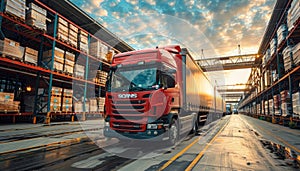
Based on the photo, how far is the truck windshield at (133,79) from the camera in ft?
19.5

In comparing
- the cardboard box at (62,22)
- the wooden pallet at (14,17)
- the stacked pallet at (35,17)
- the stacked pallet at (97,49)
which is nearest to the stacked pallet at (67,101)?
the stacked pallet at (97,49)

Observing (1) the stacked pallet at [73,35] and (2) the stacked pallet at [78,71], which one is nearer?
(1) the stacked pallet at [73,35]

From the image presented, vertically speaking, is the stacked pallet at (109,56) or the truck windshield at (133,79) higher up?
the stacked pallet at (109,56)

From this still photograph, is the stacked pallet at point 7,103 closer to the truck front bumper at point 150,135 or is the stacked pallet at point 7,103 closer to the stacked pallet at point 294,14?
the truck front bumper at point 150,135

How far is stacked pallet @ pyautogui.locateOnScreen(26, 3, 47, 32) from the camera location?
42.4ft

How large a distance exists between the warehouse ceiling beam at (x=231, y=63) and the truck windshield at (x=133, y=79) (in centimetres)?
3163

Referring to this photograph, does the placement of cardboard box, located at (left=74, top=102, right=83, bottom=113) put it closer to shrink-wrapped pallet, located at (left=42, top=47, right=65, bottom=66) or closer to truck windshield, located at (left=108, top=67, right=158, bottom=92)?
shrink-wrapped pallet, located at (left=42, top=47, right=65, bottom=66)

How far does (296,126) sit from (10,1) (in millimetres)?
22718

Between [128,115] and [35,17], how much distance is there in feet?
40.2

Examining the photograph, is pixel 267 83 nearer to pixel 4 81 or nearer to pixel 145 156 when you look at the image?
pixel 145 156

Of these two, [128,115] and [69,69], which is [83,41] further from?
[128,115]

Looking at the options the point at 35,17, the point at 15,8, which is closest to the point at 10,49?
the point at 15,8

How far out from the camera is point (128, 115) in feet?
19.1

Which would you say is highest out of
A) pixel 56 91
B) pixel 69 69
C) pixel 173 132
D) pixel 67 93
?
pixel 69 69
